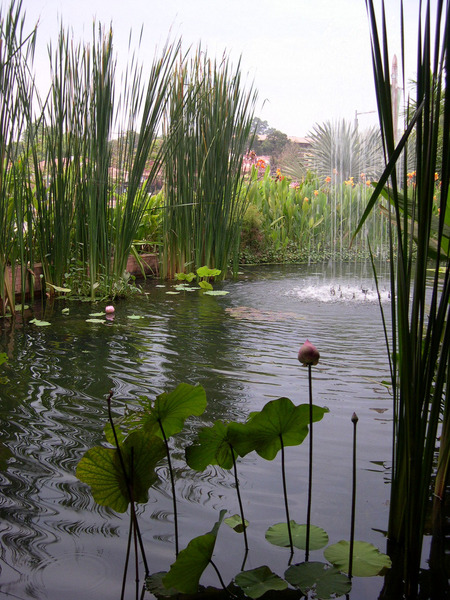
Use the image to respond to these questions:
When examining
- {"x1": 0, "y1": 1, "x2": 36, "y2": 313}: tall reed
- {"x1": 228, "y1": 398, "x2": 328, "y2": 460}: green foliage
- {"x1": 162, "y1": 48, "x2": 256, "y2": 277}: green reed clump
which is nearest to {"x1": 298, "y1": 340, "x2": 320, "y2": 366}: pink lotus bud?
{"x1": 228, "y1": 398, "x2": 328, "y2": 460}: green foliage

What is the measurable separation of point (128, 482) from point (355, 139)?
31.4 ft

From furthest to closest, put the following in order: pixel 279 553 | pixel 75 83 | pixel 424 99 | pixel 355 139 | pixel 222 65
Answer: pixel 355 139 → pixel 222 65 → pixel 75 83 → pixel 279 553 → pixel 424 99

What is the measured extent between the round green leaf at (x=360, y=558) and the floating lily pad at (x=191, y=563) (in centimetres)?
27

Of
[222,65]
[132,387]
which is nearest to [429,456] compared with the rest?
[132,387]

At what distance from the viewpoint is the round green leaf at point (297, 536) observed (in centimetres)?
106

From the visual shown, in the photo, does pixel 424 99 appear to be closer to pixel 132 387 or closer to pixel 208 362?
pixel 132 387

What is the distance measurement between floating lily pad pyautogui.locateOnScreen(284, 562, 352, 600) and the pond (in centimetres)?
5

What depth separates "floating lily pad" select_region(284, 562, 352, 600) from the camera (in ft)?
3.03

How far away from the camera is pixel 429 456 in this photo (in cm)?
92

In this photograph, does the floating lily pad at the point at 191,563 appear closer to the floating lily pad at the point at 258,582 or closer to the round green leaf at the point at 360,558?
the floating lily pad at the point at 258,582

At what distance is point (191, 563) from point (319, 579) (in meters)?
0.24

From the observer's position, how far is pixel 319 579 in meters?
→ 0.95

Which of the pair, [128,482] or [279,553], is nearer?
[128,482]

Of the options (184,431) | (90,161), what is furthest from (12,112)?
(184,431)
